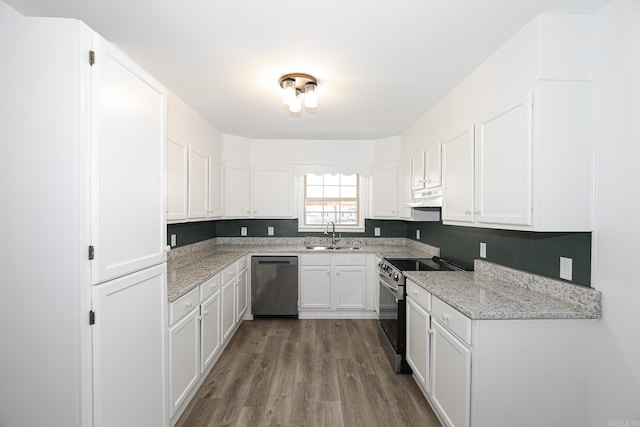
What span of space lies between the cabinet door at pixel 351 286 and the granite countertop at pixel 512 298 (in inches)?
69.1

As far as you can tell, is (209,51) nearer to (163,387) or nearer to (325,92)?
(325,92)

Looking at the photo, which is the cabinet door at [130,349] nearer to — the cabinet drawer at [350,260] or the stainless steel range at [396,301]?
the stainless steel range at [396,301]

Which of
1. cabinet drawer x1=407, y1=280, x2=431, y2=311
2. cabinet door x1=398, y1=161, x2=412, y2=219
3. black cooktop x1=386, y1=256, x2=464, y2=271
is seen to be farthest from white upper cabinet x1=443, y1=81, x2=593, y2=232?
cabinet door x1=398, y1=161, x2=412, y2=219

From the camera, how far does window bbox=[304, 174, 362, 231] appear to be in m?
4.79

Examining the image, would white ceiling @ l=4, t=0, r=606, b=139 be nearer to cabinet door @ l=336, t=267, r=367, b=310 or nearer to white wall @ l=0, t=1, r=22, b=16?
white wall @ l=0, t=1, r=22, b=16

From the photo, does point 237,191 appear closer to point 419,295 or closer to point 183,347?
point 183,347

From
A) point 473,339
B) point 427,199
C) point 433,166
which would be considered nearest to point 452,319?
point 473,339

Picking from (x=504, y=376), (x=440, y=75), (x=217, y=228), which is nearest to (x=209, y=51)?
(x=440, y=75)

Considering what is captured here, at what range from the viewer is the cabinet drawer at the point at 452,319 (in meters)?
1.67

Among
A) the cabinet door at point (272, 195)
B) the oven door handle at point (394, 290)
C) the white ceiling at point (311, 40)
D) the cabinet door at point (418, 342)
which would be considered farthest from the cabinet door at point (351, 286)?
the white ceiling at point (311, 40)

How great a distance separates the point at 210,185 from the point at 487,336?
10.2 feet

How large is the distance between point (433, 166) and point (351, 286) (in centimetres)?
200

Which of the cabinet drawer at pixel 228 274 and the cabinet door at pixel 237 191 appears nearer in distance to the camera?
the cabinet drawer at pixel 228 274

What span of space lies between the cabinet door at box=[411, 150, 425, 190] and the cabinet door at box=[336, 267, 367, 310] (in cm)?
139
